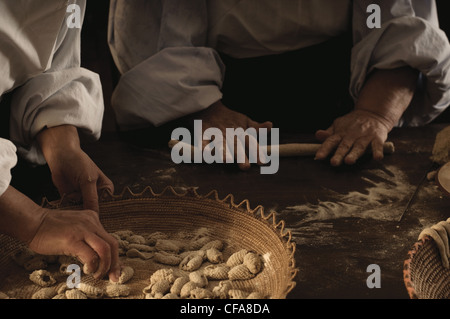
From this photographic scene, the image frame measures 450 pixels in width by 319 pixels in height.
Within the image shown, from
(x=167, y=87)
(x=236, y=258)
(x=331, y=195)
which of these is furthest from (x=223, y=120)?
(x=236, y=258)

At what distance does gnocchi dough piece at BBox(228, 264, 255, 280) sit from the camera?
1.08 m

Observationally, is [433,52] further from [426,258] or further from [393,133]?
[426,258]

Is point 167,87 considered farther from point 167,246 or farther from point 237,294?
point 237,294

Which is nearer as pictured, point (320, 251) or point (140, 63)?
point (320, 251)

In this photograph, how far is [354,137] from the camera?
1642mm

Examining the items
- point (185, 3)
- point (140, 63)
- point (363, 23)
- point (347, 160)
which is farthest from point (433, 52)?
point (140, 63)

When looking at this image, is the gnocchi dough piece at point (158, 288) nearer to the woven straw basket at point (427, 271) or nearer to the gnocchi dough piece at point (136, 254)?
the gnocchi dough piece at point (136, 254)

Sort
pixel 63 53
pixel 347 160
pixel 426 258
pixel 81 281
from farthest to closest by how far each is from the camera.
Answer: pixel 347 160, pixel 63 53, pixel 81 281, pixel 426 258

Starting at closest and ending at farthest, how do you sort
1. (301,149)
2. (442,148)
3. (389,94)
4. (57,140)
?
(57,140) < (442,148) < (301,149) < (389,94)

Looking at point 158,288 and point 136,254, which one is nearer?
point 158,288

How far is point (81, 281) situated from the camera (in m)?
1.11

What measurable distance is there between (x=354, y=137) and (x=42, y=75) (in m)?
0.92

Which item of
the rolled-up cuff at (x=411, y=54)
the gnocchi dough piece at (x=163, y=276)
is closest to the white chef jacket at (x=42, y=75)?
the gnocchi dough piece at (x=163, y=276)

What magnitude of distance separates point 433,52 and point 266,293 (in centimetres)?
102
